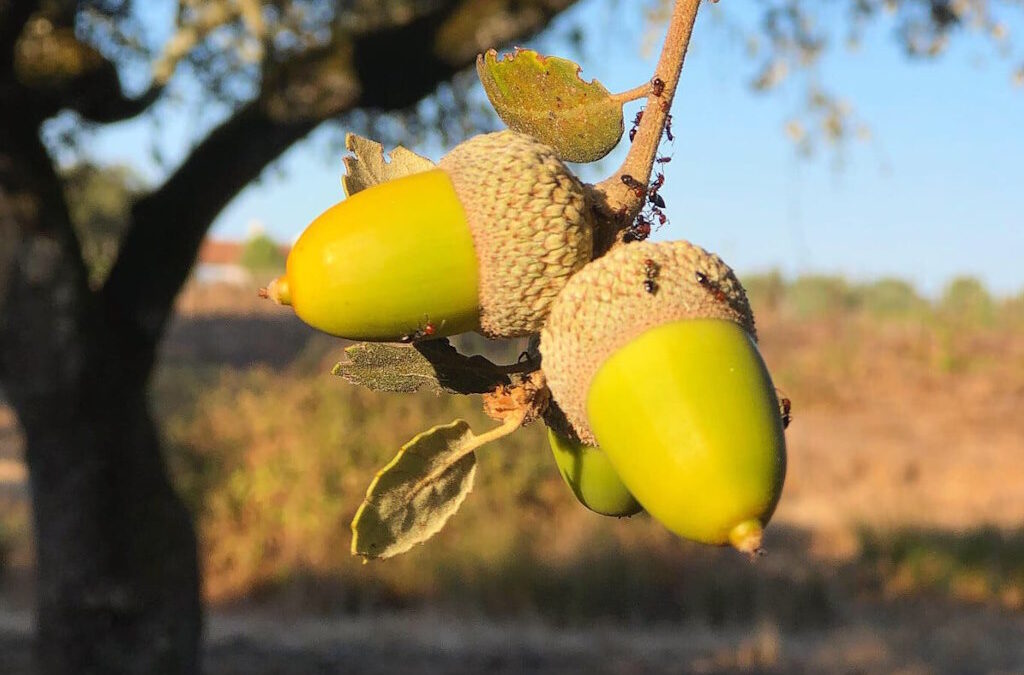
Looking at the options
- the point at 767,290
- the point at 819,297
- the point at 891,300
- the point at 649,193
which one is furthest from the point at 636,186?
the point at 891,300

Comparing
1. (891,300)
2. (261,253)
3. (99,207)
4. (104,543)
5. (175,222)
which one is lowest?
(104,543)

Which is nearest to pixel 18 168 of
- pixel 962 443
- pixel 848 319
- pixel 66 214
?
pixel 66 214

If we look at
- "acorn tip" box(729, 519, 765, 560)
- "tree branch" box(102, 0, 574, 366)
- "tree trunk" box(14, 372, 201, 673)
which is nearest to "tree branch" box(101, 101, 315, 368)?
"tree branch" box(102, 0, 574, 366)

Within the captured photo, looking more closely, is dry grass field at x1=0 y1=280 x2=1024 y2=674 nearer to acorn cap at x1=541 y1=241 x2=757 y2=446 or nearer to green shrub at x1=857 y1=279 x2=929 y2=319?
green shrub at x1=857 y1=279 x2=929 y2=319

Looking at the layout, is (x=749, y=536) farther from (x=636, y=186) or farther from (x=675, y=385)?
(x=636, y=186)

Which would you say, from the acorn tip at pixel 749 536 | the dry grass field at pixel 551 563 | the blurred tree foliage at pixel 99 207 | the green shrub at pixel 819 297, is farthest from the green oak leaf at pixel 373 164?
the green shrub at pixel 819 297
